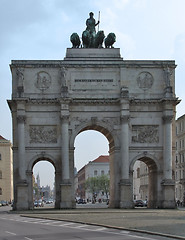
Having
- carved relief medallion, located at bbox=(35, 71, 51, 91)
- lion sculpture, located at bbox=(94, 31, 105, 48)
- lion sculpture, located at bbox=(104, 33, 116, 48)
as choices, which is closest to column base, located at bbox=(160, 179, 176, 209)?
carved relief medallion, located at bbox=(35, 71, 51, 91)

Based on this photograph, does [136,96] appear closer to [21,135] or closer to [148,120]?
[148,120]

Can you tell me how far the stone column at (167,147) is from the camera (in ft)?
165

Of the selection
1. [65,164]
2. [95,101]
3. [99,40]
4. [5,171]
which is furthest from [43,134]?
[5,171]

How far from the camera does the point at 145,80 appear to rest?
51875mm

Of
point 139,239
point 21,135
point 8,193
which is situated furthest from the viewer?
point 8,193

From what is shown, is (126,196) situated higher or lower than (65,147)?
lower

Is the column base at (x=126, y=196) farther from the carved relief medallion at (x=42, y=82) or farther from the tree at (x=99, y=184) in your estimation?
the tree at (x=99, y=184)

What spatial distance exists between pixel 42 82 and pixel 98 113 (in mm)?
6361

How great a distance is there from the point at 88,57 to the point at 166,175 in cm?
1420

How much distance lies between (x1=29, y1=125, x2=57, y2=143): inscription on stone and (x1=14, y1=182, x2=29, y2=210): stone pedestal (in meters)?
4.63

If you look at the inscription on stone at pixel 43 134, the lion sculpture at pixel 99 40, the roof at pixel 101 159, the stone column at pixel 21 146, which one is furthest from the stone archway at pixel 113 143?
the roof at pixel 101 159

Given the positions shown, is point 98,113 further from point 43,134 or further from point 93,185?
point 93,185

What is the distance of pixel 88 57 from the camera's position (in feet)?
172

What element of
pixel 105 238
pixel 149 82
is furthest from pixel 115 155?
pixel 105 238
